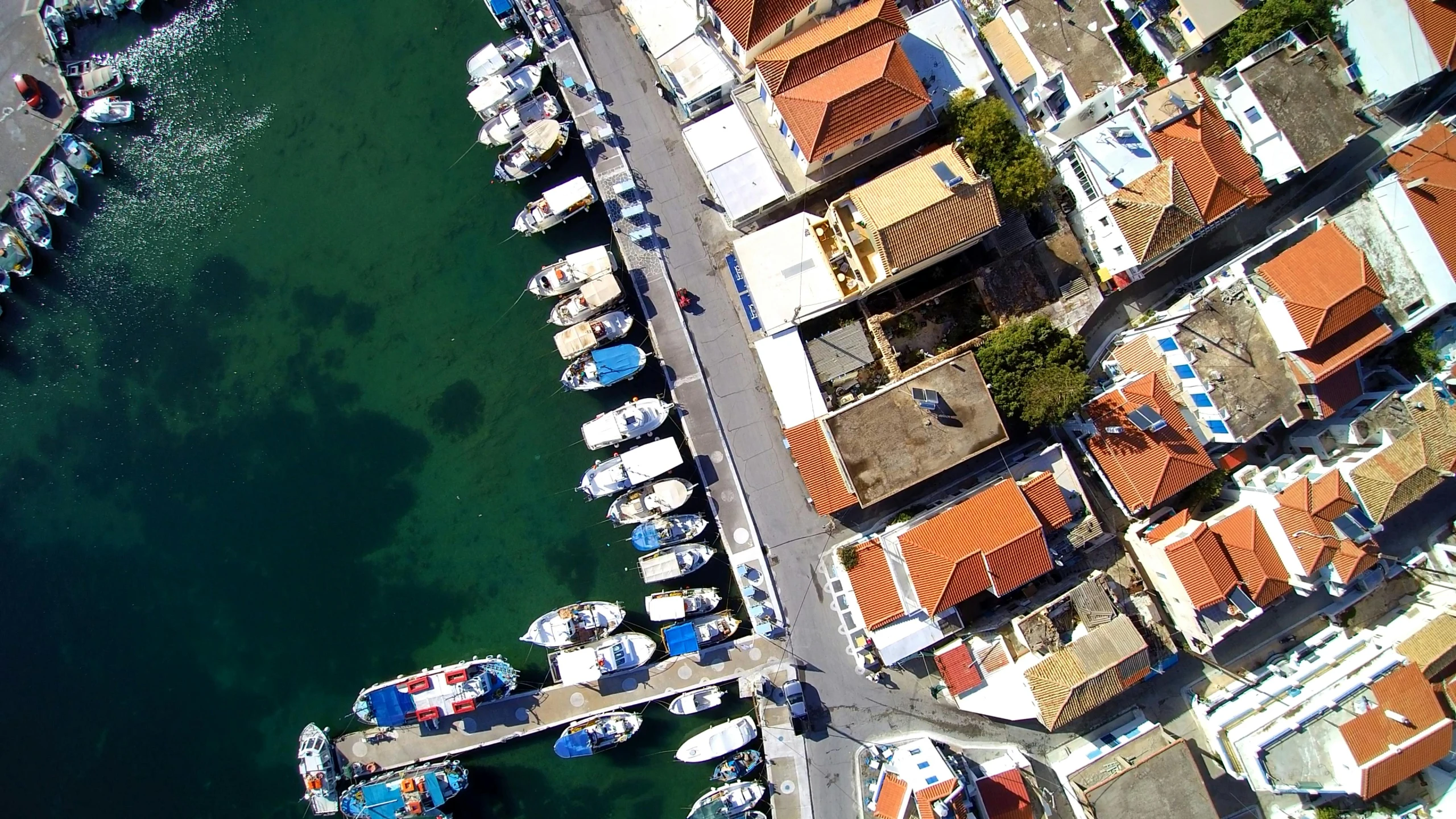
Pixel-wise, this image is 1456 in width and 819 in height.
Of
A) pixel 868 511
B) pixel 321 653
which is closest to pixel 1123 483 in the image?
pixel 868 511

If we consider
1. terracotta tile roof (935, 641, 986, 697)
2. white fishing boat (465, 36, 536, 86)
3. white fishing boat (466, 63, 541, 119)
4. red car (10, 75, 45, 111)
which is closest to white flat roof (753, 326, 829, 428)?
terracotta tile roof (935, 641, 986, 697)

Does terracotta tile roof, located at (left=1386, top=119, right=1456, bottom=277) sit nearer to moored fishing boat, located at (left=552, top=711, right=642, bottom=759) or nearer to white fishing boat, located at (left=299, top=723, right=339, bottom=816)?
moored fishing boat, located at (left=552, top=711, right=642, bottom=759)

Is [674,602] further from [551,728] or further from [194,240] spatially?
[194,240]

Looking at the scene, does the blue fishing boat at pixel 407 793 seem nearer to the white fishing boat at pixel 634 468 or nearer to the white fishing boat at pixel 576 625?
the white fishing boat at pixel 576 625

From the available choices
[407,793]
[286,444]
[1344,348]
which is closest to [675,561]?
[407,793]

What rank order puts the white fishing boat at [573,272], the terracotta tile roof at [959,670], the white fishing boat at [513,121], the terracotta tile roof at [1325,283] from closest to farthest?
the terracotta tile roof at [1325,283] < the terracotta tile roof at [959,670] < the white fishing boat at [573,272] < the white fishing boat at [513,121]

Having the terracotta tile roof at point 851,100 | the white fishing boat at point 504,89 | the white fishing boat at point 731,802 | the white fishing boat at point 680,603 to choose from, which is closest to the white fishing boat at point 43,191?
the white fishing boat at point 504,89
